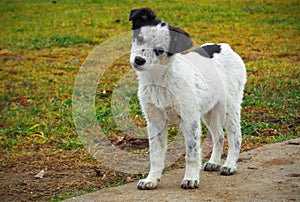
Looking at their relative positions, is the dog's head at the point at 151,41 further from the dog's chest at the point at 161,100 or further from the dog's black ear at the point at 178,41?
the dog's chest at the point at 161,100

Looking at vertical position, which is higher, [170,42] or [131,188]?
[170,42]

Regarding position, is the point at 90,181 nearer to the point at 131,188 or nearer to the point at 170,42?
the point at 131,188

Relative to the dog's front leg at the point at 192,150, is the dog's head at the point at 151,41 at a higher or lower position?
higher

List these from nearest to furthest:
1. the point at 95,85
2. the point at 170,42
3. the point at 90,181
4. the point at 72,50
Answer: the point at 170,42, the point at 90,181, the point at 95,85, the point at 72,50

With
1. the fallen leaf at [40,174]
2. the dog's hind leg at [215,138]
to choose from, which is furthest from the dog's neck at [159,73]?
the fallen leaf at [40,174]

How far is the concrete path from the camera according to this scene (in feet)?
14.4

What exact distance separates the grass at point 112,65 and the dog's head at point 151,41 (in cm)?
149

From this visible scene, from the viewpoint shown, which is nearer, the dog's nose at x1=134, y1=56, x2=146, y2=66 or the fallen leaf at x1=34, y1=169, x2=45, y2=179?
the dog's nose at x1=134, y1=56, x2=146, y2=66

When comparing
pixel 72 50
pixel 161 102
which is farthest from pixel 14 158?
pixel 72 50

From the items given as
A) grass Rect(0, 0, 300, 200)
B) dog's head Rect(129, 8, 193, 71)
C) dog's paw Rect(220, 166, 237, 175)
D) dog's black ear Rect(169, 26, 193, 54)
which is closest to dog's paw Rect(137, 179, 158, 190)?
grass Rect(0, 0, 300, 200)

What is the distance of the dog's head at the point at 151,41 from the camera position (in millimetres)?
4340

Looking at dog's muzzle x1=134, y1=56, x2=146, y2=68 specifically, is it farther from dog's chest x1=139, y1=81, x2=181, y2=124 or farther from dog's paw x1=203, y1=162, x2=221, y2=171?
dog's paw x1=203, y1=162, x2=221, y2=171

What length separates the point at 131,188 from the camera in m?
4.88

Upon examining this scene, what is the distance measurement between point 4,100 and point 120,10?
23.0ft
